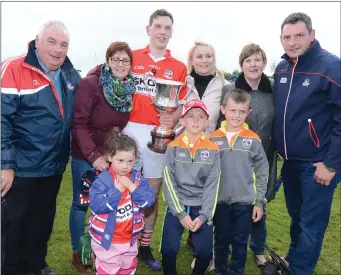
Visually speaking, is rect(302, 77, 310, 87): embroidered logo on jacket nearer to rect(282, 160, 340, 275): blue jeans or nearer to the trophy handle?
rect(282, 160, 340, 275): blue jeans

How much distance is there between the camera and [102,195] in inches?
122

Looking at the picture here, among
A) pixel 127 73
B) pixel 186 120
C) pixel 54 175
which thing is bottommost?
pixel 54 175

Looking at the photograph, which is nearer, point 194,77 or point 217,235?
point 217,235

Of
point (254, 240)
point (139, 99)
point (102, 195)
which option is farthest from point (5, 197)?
point (254, 240)

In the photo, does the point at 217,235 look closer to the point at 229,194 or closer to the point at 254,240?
the point at 229,194

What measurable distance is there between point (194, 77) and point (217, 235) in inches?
64.8

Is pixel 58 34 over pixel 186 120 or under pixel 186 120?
over

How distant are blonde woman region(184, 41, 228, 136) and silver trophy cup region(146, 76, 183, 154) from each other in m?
0.30

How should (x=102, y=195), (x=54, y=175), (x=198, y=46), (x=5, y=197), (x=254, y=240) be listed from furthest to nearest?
(x=254, y=240) < (x=198, y=46) < (x=54, y=175) < (x=5, y=197) < (x=102, y=195)

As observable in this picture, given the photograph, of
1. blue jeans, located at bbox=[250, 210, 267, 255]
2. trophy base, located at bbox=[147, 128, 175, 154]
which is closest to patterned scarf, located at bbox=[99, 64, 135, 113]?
trophy base, located at bbox=[147, 128, 175, 154]

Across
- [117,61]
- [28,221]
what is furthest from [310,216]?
[28,221]

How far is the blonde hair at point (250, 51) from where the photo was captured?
3.86 meters

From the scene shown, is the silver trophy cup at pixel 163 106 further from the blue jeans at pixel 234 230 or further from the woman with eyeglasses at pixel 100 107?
the blue jeans at pixel 234 230

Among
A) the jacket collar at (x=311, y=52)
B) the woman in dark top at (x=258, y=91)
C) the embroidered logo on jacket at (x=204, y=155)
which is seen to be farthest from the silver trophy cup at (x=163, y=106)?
the jacket collar at (x=311, y=52)
